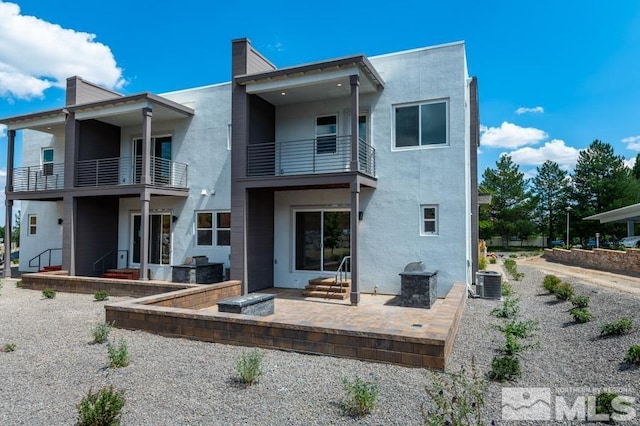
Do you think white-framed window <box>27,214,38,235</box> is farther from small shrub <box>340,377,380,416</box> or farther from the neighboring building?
small shrub <box>340,377,380,416</box>

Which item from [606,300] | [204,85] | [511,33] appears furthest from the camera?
[511,33]

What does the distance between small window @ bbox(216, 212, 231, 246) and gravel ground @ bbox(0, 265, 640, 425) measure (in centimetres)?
615

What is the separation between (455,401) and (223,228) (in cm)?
1133

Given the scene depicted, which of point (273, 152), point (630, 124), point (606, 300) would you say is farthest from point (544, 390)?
point (630, 124)

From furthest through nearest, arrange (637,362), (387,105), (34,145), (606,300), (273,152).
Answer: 1. (34,145)
2. (273,152)
3. (387,105)
4. (606,300)
5. (637,362)

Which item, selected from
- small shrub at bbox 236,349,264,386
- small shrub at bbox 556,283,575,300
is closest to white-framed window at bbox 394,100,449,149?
small shrub at bbox 556,283,575,300

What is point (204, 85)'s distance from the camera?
1448 cm

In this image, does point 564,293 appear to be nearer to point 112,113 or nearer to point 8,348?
point 8,348

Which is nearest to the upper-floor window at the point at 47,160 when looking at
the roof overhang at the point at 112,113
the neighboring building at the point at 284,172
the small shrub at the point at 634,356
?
the neighboring building at the point at 284,172

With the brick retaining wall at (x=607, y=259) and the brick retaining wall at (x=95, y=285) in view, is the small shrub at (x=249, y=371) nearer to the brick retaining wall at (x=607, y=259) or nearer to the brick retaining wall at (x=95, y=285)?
the brick retaining wall at (x=95, y=285)

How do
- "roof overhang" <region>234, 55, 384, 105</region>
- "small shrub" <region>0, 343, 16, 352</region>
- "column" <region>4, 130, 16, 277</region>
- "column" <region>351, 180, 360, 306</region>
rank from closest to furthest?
"small shrub" <region>0, 343, 16, 352</region>
"column" <region>351, 180, 360, 306</region>
"roof overhang" <region>234, 55, 384, 105</region>
"column" <region>4, 130, 16, 277</region>

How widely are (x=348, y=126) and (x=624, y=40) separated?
38.5 ft

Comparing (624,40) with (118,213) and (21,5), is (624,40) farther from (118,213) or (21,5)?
(21,5)

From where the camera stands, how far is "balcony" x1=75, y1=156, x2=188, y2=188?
1474cm
